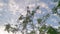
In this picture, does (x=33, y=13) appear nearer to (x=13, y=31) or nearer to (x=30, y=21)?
(x=30, y=21)

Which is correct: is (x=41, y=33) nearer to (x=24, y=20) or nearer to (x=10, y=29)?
(x=24, y=20)

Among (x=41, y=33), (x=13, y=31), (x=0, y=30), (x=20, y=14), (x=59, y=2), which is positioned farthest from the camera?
(x=0, y=30)

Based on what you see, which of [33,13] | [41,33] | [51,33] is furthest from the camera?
[33,13]

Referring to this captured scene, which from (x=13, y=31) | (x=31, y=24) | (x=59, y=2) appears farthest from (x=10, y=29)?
(x=59, y=2)

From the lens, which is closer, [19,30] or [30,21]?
[30,21]

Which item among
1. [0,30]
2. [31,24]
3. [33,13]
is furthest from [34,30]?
[0,30]

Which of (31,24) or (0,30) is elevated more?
(31,24)

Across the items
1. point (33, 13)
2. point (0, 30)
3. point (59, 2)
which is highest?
point (59, 2)

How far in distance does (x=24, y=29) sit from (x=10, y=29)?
4.98 ft

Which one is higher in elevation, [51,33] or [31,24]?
[51,33]

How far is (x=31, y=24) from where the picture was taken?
1950cm

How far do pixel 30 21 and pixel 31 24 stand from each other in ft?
2.15

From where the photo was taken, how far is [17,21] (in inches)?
798

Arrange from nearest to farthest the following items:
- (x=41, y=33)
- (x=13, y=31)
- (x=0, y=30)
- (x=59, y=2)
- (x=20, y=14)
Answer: (x=59, y=2)
(x=41, y=33)
(x=20, y=14)
(x=13, y=31)
(x=0, y=30)
